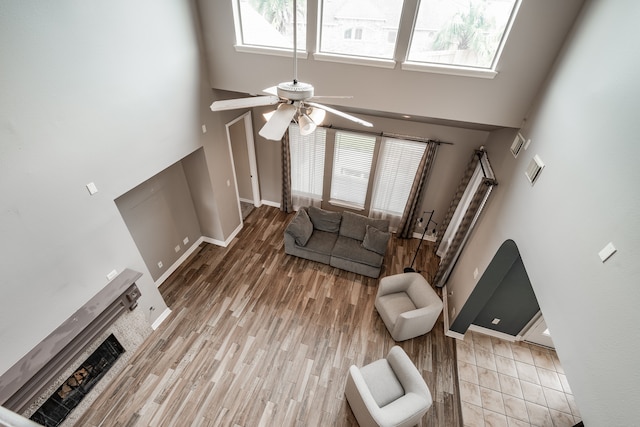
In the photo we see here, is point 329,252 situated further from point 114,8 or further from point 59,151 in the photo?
point 114,8

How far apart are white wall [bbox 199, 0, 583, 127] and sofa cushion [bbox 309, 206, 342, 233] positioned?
239 cm

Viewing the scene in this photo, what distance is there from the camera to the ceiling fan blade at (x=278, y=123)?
1.89 m

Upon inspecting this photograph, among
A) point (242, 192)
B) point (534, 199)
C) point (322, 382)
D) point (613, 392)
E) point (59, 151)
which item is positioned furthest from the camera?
point (242, 192)

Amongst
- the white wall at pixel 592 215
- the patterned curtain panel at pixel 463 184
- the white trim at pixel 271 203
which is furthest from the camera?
the white trim at pixel 271 203

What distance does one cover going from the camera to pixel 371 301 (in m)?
5.13

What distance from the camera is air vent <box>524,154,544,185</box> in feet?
9.80

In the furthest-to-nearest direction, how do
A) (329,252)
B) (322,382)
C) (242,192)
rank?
(242,192), (329,252), (322,382)

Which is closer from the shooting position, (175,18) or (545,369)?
(175,18)

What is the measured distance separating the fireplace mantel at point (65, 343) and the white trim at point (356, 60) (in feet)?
12.5

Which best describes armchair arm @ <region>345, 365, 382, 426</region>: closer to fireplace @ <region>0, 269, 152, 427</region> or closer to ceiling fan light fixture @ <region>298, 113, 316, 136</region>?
ceiling fan light fixture @ <region>298, 113, 316, 136</region>

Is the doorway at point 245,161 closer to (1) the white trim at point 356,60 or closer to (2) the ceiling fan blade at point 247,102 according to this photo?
(1) the white trim at point 356,60

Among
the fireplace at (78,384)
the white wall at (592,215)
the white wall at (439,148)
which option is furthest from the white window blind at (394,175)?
the fireplace at (78,384)

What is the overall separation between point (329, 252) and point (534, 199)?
3.50m

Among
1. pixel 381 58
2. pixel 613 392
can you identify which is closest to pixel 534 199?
pixel 613 392
